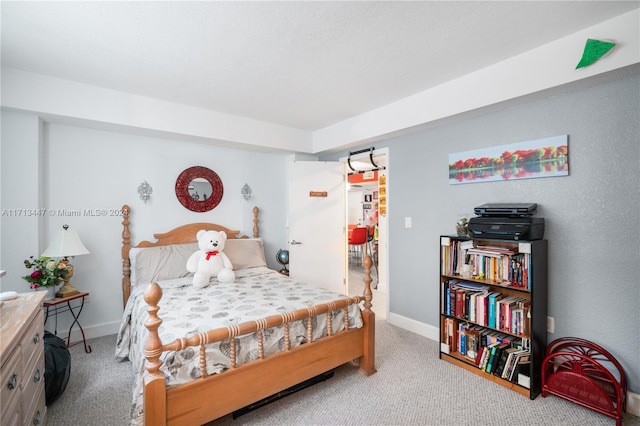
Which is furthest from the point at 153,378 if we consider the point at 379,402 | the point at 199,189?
the point at 199,189

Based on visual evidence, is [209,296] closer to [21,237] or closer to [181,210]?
[181,210]

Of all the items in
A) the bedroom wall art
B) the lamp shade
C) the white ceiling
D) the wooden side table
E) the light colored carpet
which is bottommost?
the light colored carpet

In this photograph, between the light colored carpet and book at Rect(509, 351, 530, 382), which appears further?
book at Rect(509, 351, 530, 382)

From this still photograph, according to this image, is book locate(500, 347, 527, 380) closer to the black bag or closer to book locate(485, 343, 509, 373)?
book locate(485, 343, 509, 373)

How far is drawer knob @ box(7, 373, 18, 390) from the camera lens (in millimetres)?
1247

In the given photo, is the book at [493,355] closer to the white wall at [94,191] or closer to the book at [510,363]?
the book at [510,363]

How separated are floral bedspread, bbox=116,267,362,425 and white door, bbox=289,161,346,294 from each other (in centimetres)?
101

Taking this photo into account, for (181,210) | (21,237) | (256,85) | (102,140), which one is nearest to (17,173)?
(21,237)

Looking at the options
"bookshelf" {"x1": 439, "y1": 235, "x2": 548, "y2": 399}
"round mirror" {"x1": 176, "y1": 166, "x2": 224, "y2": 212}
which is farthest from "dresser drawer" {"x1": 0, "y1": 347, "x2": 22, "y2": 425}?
"bookshelf" {"x1": 439, "y1": 235, "x2": 548, "y2": 399}

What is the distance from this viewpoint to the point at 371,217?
8.57 metres

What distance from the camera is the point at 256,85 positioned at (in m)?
2.83

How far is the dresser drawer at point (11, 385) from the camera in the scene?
1.17 m

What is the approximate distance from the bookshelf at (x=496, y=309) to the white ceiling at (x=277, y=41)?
1.47 meters

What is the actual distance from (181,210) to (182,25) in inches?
90.4
